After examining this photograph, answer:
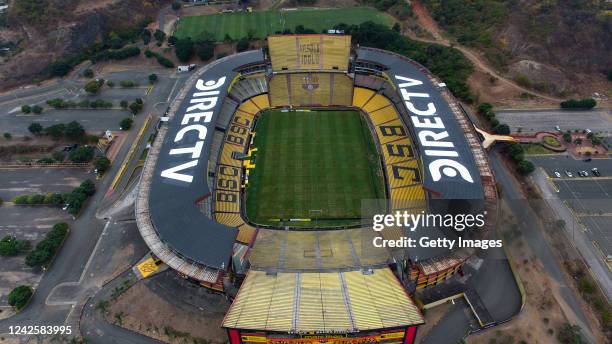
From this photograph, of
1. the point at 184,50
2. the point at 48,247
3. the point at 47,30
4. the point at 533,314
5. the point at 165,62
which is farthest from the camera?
the point at 47,30

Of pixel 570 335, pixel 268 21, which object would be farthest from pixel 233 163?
pixel 268 21

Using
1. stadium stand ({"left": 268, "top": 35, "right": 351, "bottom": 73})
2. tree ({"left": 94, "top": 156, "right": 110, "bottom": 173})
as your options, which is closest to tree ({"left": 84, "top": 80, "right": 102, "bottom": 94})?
tree ({"left": 94, "top": 156, "right": 110, "bottom": 173})

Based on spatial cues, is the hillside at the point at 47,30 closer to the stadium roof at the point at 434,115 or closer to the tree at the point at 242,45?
the tree at the point at 242,45

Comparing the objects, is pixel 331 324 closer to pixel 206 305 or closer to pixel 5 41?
pixel 206 305

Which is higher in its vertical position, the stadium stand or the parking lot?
the stadium stand

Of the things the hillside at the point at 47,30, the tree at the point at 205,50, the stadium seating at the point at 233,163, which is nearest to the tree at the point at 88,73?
the hillside at the point at 47,30

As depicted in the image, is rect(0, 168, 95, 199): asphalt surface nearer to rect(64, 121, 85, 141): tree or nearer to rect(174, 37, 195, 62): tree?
rect(64, 121, 85, 141): tree

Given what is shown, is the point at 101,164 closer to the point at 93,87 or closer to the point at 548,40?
the point at 93,87
